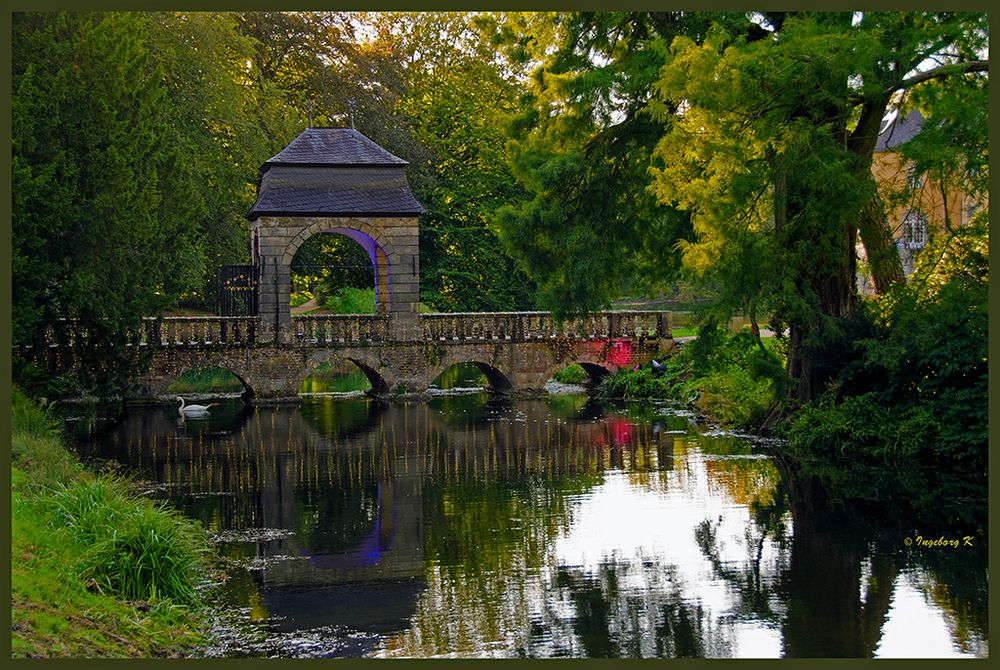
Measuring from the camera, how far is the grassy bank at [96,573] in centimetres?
779

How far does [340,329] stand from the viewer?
28875 mm

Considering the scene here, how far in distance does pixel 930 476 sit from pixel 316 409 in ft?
47.9

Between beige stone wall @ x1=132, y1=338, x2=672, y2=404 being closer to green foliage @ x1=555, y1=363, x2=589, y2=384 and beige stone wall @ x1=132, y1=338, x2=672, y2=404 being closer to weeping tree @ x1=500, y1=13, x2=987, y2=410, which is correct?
green foliage @ x1=555, y1=363, x2=589, y2=384

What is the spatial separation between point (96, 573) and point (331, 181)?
20.1 meters

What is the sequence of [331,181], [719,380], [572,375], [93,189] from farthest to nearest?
[572,375] < [331,181] < [719,380] < [93,189]

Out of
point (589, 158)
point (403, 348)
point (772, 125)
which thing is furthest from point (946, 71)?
point (403, 348)

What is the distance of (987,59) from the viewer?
52.3 feet

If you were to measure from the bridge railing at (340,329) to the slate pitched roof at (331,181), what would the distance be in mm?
2244

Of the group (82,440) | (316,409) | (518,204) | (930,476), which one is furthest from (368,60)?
(930,476)

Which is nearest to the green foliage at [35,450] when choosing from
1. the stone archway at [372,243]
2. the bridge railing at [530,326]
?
the stone archway at [372,243]

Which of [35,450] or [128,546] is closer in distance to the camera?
[128,546]

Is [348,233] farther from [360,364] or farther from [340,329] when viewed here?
[360,364]

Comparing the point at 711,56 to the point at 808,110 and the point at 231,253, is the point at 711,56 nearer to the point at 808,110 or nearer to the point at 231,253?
the point at 808,110

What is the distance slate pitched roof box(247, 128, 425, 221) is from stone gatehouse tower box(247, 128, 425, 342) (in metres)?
0.02
